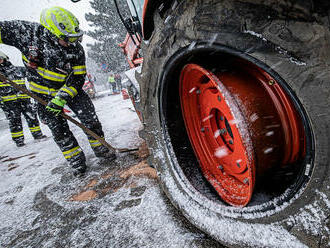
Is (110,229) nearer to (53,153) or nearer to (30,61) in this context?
(30,61)

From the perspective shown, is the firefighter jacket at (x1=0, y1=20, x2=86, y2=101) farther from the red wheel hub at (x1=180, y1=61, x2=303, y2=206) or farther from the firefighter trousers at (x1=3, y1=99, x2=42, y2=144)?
the firefighter trousers at (x1=3, y1=99, x2=42, y2=144)

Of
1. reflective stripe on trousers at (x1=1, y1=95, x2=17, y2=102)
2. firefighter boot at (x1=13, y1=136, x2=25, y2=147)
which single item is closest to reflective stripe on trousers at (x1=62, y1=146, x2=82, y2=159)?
firefighter boot at (x1=13, y1=136, x2=25, y2=147)

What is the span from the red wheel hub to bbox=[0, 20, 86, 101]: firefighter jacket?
1740 millimetres

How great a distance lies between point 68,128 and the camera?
2.39 m

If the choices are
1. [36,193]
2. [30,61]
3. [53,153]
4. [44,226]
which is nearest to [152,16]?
[44,226]

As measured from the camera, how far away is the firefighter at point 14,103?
13.9ft

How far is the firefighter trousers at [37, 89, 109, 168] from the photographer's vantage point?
224cm

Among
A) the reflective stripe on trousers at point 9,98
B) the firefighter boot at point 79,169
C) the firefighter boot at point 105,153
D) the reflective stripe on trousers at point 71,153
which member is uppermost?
the reflective stripe on trousers at point 9,98

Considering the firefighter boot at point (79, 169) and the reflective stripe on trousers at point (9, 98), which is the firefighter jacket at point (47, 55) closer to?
the firefighter boot at point (79, 169)

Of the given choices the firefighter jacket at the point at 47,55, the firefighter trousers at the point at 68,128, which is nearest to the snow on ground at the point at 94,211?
the firefighter trousers at the point at 68,128

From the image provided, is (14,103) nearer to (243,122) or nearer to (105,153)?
(105,153)

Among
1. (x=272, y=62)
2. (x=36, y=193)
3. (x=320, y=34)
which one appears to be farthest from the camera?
(x=36, y=193)

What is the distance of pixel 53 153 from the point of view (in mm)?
3445

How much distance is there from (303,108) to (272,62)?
0.53 ft
